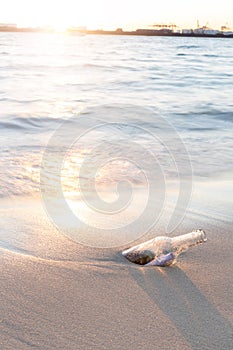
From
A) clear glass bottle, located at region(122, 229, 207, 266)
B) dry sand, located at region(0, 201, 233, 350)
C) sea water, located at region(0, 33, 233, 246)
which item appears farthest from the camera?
sea water, located at region(0, 33, 233, 246)

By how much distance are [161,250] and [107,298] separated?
1.45 ft

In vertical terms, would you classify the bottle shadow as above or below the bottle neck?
below

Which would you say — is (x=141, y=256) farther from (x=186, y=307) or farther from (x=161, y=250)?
(x=186, y=307)

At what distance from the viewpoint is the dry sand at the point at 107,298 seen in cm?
143

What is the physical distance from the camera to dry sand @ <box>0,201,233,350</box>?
1431 mm

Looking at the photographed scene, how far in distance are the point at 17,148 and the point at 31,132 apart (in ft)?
3.83

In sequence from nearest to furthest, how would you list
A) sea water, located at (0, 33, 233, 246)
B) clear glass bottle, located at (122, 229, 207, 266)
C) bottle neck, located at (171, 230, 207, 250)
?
clear glass bottle, located at (122, 229, 207, 266) → bottle neck, located at (171, 230, 207, 250) → sea water, located at (0, 33, 233, 246)

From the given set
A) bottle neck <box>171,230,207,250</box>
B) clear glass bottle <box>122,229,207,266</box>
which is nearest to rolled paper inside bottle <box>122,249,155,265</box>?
clear glass bottle <box>122,229,207,266</box>

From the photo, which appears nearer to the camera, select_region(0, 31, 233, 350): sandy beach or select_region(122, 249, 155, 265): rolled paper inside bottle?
select_region(0, 31, 233, 350): sandy beach

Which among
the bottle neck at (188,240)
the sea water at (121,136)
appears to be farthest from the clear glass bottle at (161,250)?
the sea water at (121,136)

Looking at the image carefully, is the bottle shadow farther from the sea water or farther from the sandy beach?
the sea water

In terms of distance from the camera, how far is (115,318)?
1.54m

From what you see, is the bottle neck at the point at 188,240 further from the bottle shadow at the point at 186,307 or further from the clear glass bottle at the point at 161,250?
the bottle shadow at the point at 186,307

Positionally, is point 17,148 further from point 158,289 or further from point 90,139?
point 158,289
